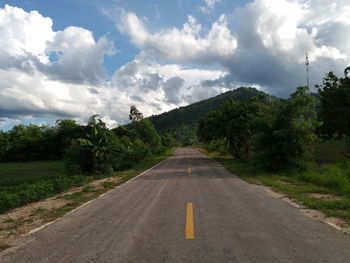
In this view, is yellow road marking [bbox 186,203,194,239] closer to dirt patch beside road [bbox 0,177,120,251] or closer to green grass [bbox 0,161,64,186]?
Answer: dirt patch beside road [bbox 0,177,120,251]

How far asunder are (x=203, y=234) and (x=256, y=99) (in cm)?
2468

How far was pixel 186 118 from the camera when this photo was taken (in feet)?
561

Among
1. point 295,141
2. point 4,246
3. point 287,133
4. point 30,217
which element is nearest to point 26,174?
point 30,217

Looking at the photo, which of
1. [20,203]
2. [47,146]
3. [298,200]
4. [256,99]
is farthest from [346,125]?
[47,146]

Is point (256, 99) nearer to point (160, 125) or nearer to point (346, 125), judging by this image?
point (346, 125)

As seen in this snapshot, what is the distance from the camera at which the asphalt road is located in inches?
163

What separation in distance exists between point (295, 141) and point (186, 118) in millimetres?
155405

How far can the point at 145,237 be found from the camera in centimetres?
502

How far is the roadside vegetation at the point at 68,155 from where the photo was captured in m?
13.8

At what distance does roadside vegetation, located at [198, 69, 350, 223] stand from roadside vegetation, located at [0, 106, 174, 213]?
925cm

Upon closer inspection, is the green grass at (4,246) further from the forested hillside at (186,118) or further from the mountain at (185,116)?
the mountain at (185,116)

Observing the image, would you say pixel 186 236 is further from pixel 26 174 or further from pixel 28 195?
pixel 26 174

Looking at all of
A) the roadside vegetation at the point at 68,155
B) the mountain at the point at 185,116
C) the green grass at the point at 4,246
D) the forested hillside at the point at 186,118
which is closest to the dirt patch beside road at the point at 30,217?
the green grass at the point at 4,246

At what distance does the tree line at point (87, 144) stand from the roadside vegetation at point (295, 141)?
10121mm
